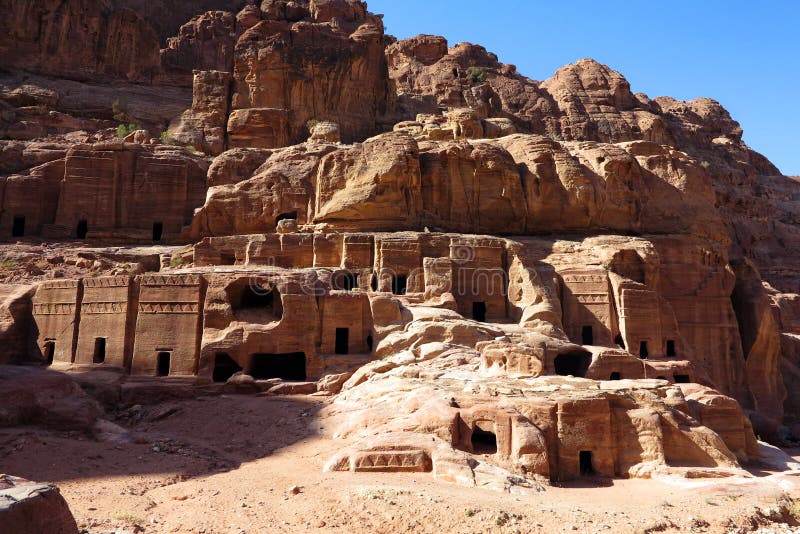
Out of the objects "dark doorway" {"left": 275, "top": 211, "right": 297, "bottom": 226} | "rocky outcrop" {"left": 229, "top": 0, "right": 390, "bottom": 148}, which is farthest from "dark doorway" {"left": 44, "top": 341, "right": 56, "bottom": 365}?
"rocky outcrop" {"left": 229, "top": 0, "right": 390, "bottom": 148}

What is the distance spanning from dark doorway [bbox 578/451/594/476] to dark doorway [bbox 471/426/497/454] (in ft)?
7.09

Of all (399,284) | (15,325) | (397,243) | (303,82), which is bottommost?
(15,325)

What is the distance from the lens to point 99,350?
22.4m

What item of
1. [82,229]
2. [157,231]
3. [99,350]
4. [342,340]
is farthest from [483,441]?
[82,229]

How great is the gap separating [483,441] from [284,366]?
11.2 metres

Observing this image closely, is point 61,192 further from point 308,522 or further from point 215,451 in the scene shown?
point 308,522

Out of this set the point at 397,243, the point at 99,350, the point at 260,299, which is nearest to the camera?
the point at 99,350

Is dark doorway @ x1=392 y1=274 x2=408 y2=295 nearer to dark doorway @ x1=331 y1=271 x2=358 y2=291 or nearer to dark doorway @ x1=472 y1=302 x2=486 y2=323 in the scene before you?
dark doorway @ x1=331 y1=271 x2=358 y2=291

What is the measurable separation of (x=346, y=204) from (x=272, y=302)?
357 inches

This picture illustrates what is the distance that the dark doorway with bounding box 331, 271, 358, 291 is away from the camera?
26.2 m

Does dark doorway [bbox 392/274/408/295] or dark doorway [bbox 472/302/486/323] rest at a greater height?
dark doorway [bbox 392/274/408/295]

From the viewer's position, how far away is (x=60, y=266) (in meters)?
29.5

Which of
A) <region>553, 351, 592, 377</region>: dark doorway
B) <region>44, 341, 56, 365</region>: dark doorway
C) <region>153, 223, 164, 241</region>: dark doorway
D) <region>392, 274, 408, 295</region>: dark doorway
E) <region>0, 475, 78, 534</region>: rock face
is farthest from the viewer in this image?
<region>153, 223, 164, 241</region>: dark doorway

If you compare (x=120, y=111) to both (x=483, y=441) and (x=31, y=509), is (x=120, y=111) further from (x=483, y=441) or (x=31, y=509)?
(x=31, y=509)
